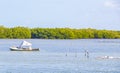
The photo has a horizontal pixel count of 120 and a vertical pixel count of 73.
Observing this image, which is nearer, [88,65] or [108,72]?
[108,72]

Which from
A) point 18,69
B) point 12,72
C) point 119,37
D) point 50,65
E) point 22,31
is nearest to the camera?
point 12,72

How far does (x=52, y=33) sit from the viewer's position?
167m

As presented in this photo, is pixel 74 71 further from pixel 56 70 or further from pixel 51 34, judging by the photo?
pixel 51 34

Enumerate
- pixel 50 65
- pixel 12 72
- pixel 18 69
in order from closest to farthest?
pixel 12 72, pixel 18 69, pixel 50 65

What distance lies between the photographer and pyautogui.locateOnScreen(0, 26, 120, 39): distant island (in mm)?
166000

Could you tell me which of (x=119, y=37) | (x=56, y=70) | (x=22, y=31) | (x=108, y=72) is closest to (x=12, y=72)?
(x=56, y=70)

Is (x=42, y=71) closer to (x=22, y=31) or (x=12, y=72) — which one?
(x=12, y=72)

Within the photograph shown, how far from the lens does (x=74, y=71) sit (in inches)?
1847

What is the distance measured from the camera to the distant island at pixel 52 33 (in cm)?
16600

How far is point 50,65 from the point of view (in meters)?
53.0

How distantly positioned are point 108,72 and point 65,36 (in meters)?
127

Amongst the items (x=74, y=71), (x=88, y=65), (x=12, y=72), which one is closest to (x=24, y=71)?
(x=12, y=72)

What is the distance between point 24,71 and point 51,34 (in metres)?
→ 123

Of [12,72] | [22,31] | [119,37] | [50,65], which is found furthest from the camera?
[119,37]
